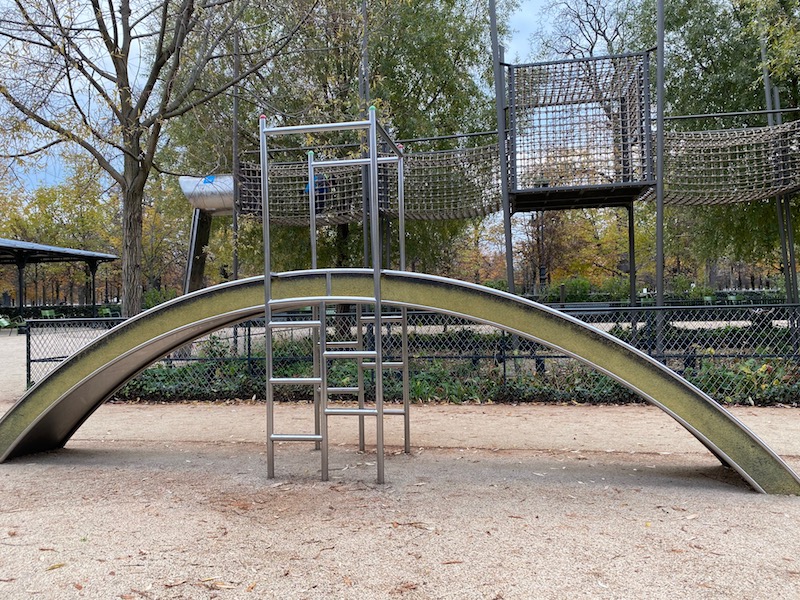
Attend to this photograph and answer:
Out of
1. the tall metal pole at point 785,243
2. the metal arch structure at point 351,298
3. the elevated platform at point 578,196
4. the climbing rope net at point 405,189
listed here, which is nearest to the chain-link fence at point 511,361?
the tall metal pole at point 785,243

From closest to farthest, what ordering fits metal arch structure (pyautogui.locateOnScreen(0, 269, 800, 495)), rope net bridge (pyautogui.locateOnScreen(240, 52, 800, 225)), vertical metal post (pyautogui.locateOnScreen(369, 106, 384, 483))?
metal arch structure (pyautogui.locateOnScreen(0, 269, 800, 495))
vertical metal post (pyautogui.locateOnScreen(369, 106, 384, 483))
rope net bridge (pyautogui.locateOnScreen(240, 52, 800, 225))

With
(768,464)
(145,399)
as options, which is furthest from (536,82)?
(145,399)

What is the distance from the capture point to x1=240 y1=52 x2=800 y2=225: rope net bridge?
9.37 metres

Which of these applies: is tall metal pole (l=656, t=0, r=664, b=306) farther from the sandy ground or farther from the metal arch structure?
the metal arch structure

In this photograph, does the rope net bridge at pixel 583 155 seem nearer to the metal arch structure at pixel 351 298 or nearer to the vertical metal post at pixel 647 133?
the vertical metal post at pixel 647 133

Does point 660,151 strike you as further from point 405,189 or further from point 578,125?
point 405,189

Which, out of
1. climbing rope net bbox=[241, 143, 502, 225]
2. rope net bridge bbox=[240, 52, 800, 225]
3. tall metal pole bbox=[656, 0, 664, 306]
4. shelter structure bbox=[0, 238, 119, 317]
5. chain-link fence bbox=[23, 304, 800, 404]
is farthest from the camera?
shelter structure bbox=[0, 238, 119, 317]

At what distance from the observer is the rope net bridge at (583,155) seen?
9367mm

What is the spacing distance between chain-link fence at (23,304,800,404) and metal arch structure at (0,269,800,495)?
325 cm

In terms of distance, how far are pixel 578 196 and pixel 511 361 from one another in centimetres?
271

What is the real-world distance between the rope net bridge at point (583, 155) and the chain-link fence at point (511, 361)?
1.98 metres

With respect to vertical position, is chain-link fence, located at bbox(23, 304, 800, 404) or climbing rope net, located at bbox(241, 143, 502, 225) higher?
climbing rope net, located at bbox(241, 143, 502, 225)

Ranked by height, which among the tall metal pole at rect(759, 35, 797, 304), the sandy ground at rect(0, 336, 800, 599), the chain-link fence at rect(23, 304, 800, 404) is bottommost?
the sandy ground at rect(0, 336, 800, 599)

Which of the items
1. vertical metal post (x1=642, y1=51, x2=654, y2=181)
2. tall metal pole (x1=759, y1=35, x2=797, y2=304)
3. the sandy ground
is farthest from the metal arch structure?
tall metal pole (x1=759, y1=35, x2=797, y2=304)
